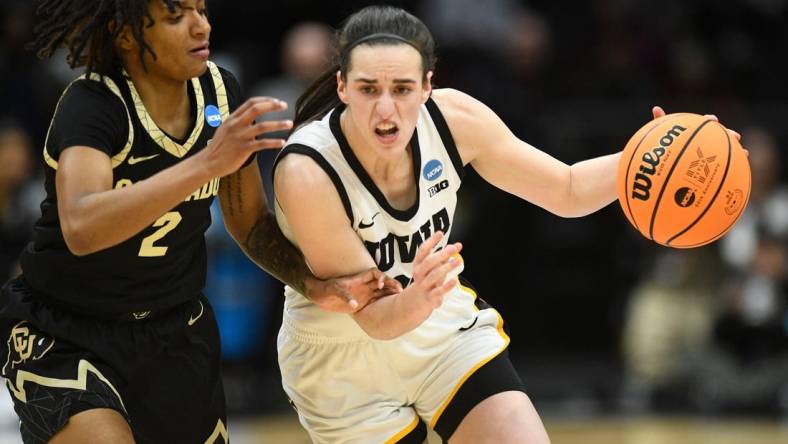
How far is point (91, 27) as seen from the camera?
14.9 feet

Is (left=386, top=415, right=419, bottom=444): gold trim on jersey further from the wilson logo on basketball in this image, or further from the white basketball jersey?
the wilson logo on basketball

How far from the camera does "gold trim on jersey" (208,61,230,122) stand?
15.9 feet

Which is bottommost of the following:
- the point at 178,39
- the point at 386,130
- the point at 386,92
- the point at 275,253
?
the point at 275,253

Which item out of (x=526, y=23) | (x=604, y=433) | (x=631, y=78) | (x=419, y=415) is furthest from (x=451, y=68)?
(x=419, y=415)

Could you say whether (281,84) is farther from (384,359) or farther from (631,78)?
(384,359)

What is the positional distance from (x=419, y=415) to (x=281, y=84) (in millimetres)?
5102

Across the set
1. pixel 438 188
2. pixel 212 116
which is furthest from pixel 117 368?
pixel 438 188

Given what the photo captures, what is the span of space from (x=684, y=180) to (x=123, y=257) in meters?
2.14

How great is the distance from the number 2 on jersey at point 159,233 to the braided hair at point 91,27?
0.59 m

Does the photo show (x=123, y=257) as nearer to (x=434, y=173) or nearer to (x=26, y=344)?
(x=26, y=344)

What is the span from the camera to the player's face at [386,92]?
15.0 feet

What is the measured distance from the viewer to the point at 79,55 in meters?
4.61

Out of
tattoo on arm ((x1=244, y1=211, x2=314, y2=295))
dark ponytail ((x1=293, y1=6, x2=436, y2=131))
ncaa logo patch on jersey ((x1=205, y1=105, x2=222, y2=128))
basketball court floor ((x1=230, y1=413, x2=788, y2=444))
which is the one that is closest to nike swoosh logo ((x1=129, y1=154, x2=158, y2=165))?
ncaa logo patch on jersey ((x1=205, y1=105, x2=222, y2=128))

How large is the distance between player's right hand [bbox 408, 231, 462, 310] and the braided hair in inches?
48.7
